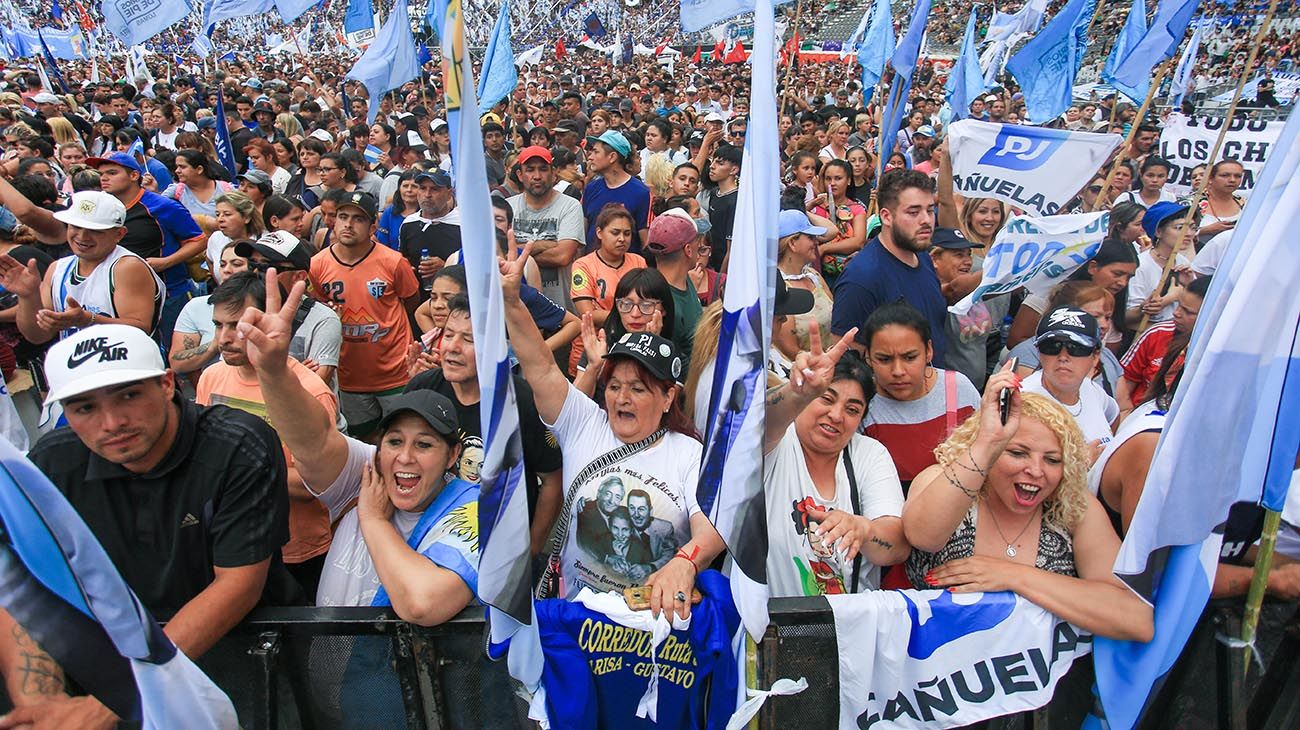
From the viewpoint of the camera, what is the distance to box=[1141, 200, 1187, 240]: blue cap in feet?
18.1

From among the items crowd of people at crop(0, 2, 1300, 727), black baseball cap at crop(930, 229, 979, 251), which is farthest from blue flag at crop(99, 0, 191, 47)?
black baseball cap at crop(930, 229, 979, 251)

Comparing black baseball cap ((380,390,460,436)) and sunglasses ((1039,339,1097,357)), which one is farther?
sunglasses ((1039,339,1097,357))

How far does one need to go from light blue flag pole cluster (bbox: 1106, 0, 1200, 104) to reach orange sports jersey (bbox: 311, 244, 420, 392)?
6.19 meters

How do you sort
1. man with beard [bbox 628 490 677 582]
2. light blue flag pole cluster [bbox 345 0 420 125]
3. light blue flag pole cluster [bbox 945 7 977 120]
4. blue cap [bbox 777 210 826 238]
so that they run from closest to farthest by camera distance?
1. man with beard [bbox 628 490 677 582]
2. blue cap [bbox 777 210 826 238]
3. light blue flag pole cluster [bbox 945 7 977 120]
4. light blue flag pole cluster [bbox 345 0 420 125]

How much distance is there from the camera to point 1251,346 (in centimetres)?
204

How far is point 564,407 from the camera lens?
2.84 m

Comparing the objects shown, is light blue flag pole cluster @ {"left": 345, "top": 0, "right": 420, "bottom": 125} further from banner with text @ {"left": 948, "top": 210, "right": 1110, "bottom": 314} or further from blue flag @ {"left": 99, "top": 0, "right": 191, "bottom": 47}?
banner with text @ {"left": 948, "top": 210, "right": 1110, "bottom": 314}

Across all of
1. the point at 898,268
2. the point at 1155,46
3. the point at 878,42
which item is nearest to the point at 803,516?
→ the point at 898,268

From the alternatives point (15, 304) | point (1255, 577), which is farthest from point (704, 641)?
point (15, 304)

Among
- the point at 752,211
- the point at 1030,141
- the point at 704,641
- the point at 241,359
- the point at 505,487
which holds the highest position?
the point at 1030,141

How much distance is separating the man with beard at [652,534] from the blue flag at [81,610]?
1286 mm

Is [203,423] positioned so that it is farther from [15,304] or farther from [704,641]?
[15,304]

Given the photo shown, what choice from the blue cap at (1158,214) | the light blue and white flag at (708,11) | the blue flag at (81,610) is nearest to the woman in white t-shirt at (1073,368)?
the blue cap at (1158,214)

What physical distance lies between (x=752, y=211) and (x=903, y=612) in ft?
4.18
